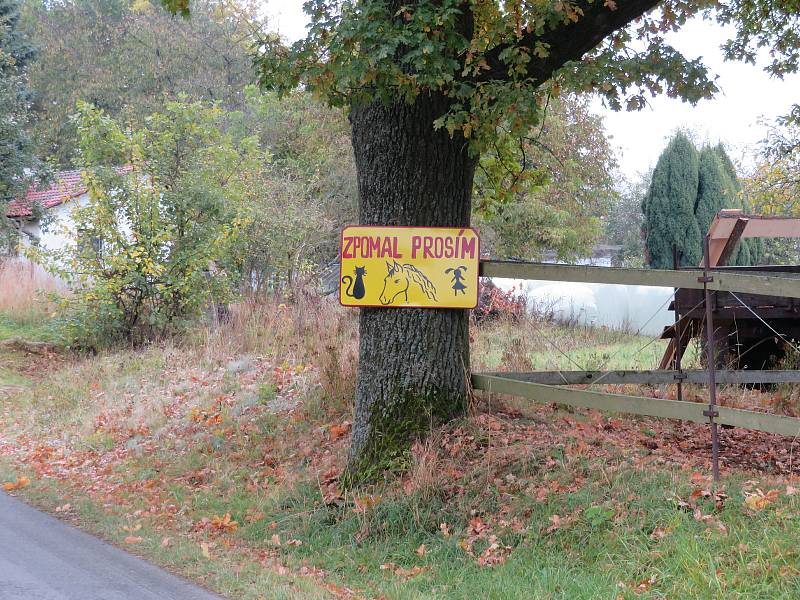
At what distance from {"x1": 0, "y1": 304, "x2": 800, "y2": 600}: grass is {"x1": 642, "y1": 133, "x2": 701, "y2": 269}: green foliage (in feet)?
55.9

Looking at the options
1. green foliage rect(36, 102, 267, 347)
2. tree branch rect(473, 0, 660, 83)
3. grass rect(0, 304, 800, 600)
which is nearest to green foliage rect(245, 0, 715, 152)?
tree branch rect(473, 0, 660, 83)

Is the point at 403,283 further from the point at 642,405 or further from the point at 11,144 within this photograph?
the point at 11,144

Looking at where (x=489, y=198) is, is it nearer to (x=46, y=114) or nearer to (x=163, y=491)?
(x=163, y=491)

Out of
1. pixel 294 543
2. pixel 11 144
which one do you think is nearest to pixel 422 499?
pixel 294 543

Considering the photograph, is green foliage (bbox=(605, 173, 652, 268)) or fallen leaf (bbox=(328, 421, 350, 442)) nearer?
fallen leaf (bbox=(328, 421, 350, 442))

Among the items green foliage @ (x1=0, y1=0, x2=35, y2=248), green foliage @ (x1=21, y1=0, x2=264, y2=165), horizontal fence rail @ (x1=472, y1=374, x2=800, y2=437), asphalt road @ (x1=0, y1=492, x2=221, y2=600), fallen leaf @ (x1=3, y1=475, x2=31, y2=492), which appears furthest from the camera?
green foliage @ (x1=21, y1=0, x2=264, y2=165)

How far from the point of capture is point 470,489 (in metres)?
6.62

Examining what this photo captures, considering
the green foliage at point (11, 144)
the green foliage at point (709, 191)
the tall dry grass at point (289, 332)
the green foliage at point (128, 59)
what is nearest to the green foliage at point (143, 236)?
the tall dry grass at point (289, 332)

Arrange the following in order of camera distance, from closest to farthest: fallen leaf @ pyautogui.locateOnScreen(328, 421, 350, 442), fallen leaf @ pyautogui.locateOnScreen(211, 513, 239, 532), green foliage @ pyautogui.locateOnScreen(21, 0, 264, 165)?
fallen leaf @ pyautogui.locateOnScreen(211, 513, 239, 532)
fallen leaf @ pyautogui.locateOnScreen(328, 421, 350, 442)
green foliage @ pyautogui.locateOnScreen(21, 0, 264, 165)

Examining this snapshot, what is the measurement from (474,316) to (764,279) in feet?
29.4

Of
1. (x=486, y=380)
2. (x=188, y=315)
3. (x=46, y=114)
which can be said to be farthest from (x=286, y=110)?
(x=486, y=380)

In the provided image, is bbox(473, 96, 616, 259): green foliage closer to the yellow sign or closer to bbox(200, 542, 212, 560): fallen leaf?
the yellow sign

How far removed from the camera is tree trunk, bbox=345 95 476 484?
7293 mm

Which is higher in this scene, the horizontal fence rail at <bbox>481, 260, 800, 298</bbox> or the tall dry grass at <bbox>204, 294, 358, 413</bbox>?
the horizontal fence rail at <bbox>481, 260, 800, 298</bbox>
